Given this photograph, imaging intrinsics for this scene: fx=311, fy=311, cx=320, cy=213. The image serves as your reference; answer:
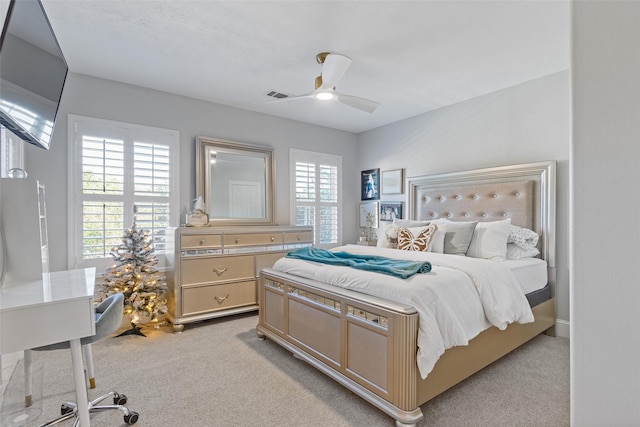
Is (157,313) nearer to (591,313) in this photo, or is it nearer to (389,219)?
(389,219)

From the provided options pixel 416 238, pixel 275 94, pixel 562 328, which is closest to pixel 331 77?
pixel 275 94

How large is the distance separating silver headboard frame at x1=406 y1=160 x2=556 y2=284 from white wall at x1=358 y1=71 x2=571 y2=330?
11cm

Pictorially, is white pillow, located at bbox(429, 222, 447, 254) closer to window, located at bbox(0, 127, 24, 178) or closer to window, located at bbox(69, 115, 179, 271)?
window, located at bbox(69, 115, 179, 271)

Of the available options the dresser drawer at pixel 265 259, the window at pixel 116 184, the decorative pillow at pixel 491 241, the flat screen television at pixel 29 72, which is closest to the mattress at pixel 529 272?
the decorative pillow at pixel 491 241

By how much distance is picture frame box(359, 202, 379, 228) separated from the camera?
5.06 metres

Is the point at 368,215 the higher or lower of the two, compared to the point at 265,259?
higher

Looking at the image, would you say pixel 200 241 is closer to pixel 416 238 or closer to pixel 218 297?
pixel 218 297

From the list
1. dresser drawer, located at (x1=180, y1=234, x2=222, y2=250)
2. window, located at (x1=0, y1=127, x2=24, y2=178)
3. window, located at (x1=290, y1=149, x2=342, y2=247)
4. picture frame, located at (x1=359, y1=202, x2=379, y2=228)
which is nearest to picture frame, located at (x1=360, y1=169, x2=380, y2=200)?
picture frame, located at (x1=359, y1=202, x2=379, y2=228)

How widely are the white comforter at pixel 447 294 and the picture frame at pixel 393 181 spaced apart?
6.98 feet

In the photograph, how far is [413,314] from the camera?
5.66ft

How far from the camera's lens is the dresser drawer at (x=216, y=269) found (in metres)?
3.33

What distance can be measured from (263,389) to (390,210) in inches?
128

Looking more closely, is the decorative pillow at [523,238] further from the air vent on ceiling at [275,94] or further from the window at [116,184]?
the window at [116,184]

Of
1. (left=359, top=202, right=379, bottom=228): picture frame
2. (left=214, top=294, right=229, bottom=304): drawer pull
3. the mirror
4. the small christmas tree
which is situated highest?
the mirror
